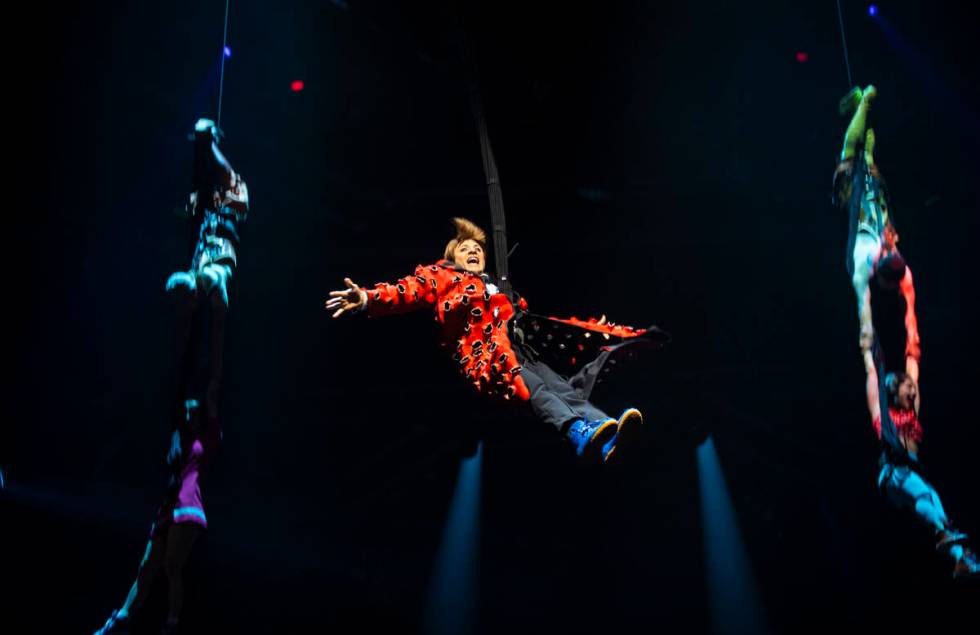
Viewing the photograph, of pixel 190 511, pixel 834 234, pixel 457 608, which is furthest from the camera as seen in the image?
pixel 834 234

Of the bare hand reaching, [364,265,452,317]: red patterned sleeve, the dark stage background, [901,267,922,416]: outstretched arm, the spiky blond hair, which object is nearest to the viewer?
the bare hand reaching

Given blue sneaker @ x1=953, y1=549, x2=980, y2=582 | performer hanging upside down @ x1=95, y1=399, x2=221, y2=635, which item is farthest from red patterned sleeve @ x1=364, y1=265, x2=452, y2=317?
blue sneaker @ x1=953, y1=549, x2=980, y2=582

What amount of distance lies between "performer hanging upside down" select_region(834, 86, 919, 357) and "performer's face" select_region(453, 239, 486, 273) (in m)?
1.71

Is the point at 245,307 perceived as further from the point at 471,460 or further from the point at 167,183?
the point at 471,460

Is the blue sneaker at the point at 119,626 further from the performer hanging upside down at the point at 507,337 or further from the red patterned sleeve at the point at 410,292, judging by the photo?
the red patterned sleeve at the point at 410,292

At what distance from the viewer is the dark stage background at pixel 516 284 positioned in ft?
17.7

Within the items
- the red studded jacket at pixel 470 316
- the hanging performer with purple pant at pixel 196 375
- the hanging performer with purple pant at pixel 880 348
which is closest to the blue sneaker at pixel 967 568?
the hanging performer with purple pant at pixel 880 348

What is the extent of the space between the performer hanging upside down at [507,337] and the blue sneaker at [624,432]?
227mm

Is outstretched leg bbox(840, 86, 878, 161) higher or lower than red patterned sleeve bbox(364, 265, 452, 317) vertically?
higher

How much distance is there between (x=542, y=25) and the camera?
216 inches

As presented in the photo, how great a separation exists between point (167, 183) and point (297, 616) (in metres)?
2.52

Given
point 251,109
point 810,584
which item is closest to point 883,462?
point 810,584

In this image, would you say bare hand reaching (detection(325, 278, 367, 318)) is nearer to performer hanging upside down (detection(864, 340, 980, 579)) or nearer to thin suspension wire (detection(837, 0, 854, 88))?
performer hanging upside down (detection(864, 340, 980, 579))

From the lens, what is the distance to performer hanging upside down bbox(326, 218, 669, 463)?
13.6 ft
